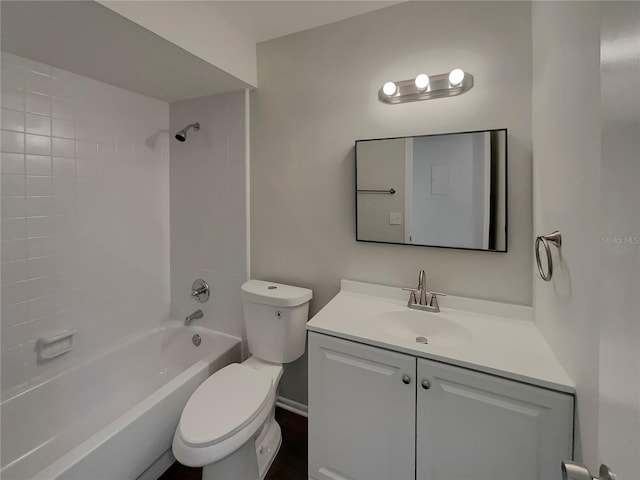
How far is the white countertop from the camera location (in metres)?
0.94

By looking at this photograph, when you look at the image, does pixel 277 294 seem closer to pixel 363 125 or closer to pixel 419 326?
pixel 419 326

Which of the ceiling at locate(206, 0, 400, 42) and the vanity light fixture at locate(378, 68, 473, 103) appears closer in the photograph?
the vanity light fixture at locate(378, 68, 473, 103)

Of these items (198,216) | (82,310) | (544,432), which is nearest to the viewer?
(544,432)

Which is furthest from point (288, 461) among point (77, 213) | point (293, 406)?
point (77, 213)

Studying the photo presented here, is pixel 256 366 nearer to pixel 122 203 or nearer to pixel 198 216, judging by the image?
pixel 198 216

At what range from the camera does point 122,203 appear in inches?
75.1

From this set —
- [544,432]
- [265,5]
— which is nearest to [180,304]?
[265,5]

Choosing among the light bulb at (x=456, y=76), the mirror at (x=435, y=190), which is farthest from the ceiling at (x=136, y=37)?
the mirror at (x=435, y=190)

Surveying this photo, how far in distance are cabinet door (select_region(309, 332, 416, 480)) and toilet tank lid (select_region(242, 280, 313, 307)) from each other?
0.34 meters

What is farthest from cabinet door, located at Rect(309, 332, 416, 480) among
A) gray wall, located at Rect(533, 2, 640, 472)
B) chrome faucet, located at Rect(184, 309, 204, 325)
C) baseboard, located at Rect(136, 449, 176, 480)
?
chrome faucet, located at Rect(184, 309, 204, 325)

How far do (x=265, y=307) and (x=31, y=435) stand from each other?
4.37 feet

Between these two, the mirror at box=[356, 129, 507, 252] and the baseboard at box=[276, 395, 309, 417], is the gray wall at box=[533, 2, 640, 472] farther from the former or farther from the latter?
the baseboard at box=[276, 395, 309, 417]

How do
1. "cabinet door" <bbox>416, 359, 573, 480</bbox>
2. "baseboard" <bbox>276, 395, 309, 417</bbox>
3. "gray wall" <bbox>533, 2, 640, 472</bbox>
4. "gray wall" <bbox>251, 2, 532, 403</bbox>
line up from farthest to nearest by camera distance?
"baseboard" <bbox>276, 395, 309, 417</bbox> → "gray wall" <bbox>251, 2, 532, 403</bbox> → "cabinet door" <bbox>416, 359, 573, 480</bbox> → "gray wall" <bbox>533, 2, 640, 472</bbox>

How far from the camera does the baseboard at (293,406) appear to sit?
1.86 meters
